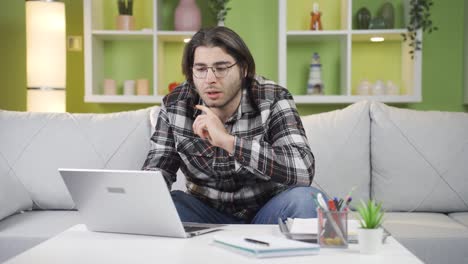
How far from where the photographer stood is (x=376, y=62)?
4023mm

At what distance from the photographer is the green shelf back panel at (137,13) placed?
4070mm

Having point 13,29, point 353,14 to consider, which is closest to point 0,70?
point 13,29

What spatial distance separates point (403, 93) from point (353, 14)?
1.81 feet

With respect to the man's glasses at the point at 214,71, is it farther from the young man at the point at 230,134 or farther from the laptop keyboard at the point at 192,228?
the laptop keyboard at the point at 192,228

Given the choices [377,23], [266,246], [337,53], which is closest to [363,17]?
[377,23]

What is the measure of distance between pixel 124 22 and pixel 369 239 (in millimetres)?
2864

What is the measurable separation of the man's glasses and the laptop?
1.77 ft

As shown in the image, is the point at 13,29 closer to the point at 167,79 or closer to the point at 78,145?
the point at 167,79

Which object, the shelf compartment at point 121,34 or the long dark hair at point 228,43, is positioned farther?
the shelf compartment at point 121,34

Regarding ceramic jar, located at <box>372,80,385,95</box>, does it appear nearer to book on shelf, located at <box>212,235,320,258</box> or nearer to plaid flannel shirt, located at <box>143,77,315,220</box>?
plaid flannel shirt, located at <box>143,77,315,220</box>

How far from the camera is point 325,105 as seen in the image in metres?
4.05

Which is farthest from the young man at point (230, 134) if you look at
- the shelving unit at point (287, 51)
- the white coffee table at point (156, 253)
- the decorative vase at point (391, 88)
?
the decorative vase at point (391, 88)

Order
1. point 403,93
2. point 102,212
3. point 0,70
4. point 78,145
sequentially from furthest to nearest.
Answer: point 0,70 < point 403,93 < point 78,145 < point 102,212

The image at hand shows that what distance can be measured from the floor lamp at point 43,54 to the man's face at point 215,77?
1.93m
